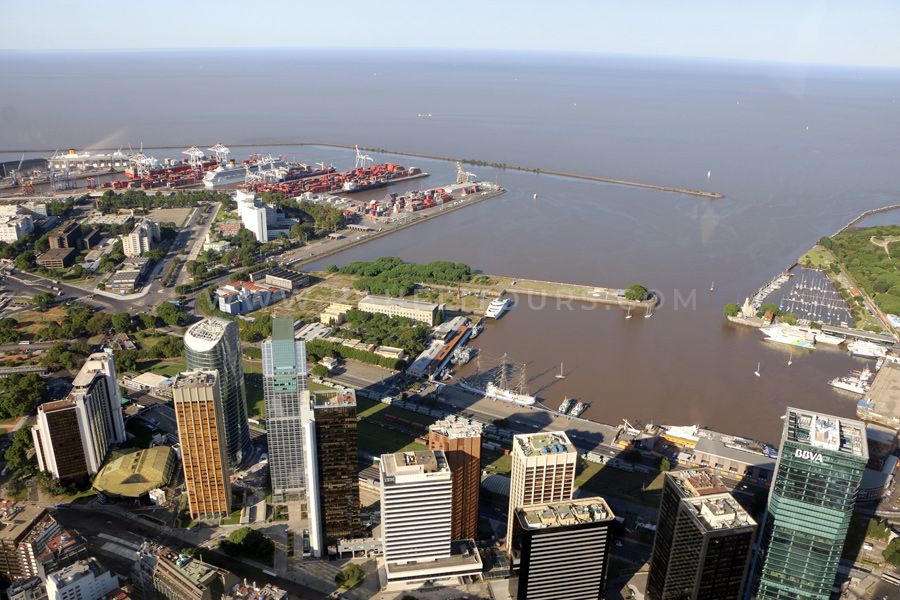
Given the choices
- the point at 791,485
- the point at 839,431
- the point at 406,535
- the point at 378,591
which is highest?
the point at 839,431

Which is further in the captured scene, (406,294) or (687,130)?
(687,130)

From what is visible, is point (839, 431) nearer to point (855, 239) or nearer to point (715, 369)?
point (715, 369)

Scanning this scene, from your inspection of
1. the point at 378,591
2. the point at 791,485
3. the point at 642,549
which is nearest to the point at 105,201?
the point at 378,591

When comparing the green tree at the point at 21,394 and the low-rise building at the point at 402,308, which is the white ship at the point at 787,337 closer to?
the low-rise building at the point at 402,308

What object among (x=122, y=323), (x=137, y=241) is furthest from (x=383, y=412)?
(x=137, y=241)

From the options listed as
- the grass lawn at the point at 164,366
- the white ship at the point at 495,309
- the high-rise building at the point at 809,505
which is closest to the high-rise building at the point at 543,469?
the high-rise building at the point at 809,505

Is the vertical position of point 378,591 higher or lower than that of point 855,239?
lower

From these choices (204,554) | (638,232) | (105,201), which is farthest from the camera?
(105,201)

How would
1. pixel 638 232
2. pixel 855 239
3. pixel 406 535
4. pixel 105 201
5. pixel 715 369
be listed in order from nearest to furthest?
pixel 406 535 < pixel 715 369 < pixel 855 239 < pixel 638 232 < pixel 105 201
